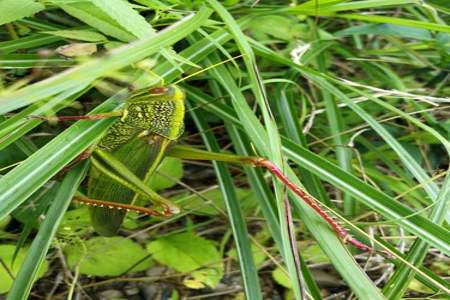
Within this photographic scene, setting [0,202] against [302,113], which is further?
[302,113]

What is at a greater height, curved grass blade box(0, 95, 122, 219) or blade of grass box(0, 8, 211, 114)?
blade of grass box(0, 8, 211, 114)

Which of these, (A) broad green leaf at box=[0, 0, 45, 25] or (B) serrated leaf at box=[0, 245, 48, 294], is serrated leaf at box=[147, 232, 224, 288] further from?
(A) broad green leaf at box=[0, 0, 45, 25]

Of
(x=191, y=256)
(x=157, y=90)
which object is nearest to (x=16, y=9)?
(x=157, y=90)

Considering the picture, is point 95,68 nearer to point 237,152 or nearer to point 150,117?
point 150,117

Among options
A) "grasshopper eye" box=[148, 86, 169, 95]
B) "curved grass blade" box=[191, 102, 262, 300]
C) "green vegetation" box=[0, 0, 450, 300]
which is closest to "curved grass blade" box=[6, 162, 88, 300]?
"green vegetation" box=[0, 0, 450, 300]

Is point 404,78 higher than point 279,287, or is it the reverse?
point 404,78

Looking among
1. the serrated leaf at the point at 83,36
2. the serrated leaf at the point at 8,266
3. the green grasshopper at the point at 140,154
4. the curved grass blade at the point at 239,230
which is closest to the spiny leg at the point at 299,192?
the green grasshopper at the point at 140,154

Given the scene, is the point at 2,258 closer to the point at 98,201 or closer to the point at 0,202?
the point at 98,201

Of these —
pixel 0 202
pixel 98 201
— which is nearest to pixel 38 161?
pixel 0 202
